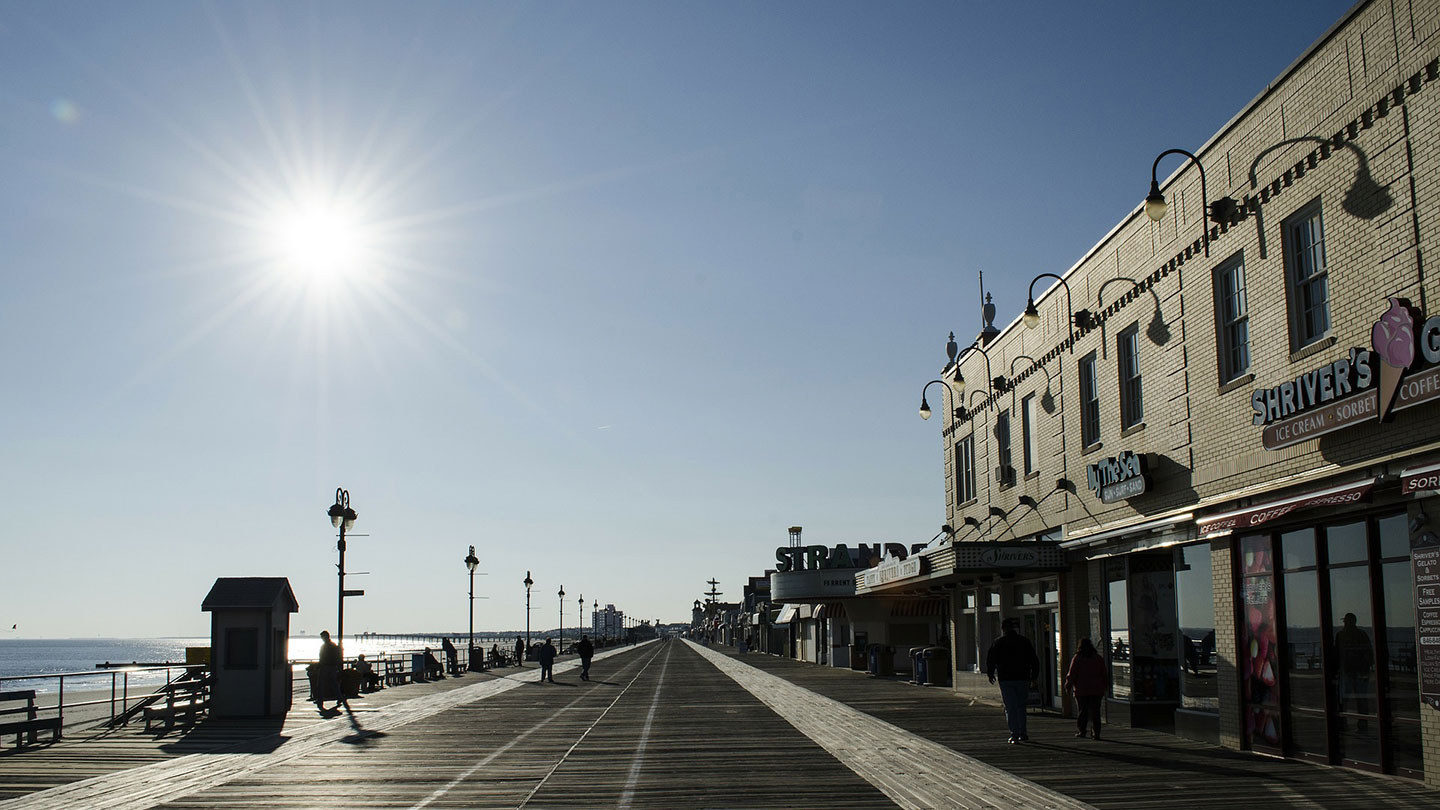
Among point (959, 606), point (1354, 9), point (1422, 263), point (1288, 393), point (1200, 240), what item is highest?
point (1354, 9)

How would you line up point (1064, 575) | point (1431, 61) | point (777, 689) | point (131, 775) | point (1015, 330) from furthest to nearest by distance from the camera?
point (777, 689) < point (1015, 330) < point (1064, 575) < point (131, 775) < point (1431, 61)

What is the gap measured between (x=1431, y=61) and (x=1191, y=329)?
5911 mm

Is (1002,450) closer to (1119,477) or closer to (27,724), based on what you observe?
(1119,477)

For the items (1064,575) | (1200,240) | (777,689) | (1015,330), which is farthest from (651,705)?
(1200,240)

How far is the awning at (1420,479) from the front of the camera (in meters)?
11.6

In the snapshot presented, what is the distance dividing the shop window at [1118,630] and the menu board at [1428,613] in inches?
301

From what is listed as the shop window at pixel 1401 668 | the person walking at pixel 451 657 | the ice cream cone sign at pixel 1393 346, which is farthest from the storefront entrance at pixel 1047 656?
the person walking at pixel 451 657

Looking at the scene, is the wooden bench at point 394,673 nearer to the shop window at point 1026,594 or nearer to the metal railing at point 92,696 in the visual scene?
the metal railing at point 92,696

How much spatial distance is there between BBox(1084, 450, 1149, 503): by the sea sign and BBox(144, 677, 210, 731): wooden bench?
16629mm

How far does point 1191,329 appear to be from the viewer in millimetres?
17641

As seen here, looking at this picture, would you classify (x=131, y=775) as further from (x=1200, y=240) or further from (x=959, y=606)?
(x=959, y=606)

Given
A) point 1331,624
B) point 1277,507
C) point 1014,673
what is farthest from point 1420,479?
point 1014,673

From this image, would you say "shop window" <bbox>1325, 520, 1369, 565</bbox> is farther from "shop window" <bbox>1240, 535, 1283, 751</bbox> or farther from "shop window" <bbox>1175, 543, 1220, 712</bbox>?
"shop window" <bbox>1175, 543, 1220, 712</bbox>

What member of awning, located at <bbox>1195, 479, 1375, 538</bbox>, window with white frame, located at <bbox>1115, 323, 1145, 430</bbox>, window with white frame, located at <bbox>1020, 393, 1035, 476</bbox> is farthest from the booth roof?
awning, located at <bbox>1195, 479, 1375, 538</bbox>
